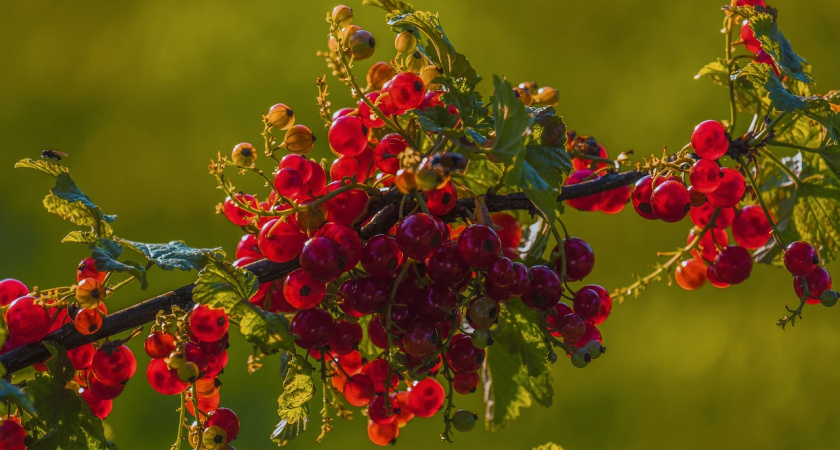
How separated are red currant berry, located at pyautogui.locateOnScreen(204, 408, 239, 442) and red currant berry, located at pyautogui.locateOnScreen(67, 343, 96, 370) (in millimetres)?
88

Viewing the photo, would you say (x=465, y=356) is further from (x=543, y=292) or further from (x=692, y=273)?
(x=692, y=273)

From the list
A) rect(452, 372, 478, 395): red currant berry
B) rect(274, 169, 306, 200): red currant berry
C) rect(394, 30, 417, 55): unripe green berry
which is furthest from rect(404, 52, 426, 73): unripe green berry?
rect(452, 372, 478, 395): red currant berry

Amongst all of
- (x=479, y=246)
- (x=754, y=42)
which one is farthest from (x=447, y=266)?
(x=754, y=42)

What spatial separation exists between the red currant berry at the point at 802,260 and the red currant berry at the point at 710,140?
9 centimetres

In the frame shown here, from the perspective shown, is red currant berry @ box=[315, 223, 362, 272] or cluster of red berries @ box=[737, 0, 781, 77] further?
cluster of red berries @ box=[737, 0, 781, 77]

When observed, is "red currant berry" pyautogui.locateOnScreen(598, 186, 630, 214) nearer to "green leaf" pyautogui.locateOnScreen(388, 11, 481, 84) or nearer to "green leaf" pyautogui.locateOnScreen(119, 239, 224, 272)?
"green leaf" pyautogui.locateOnScreen(388, 11, 481, 84)

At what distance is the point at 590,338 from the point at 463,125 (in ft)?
0.63

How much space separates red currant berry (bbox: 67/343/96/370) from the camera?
1.76 ft

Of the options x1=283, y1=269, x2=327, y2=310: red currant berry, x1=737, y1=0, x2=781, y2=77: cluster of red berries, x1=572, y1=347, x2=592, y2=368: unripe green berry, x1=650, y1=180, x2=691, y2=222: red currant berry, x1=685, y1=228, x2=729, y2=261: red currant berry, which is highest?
x1=737, y1=0, x2=781, y2=77: cluster of red berries

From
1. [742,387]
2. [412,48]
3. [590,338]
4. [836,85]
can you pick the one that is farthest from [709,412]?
[412,48]

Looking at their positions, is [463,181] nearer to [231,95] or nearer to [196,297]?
[196,297]

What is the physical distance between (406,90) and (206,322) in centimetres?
19

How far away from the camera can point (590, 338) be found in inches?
22.3

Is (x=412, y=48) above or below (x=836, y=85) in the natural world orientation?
below
